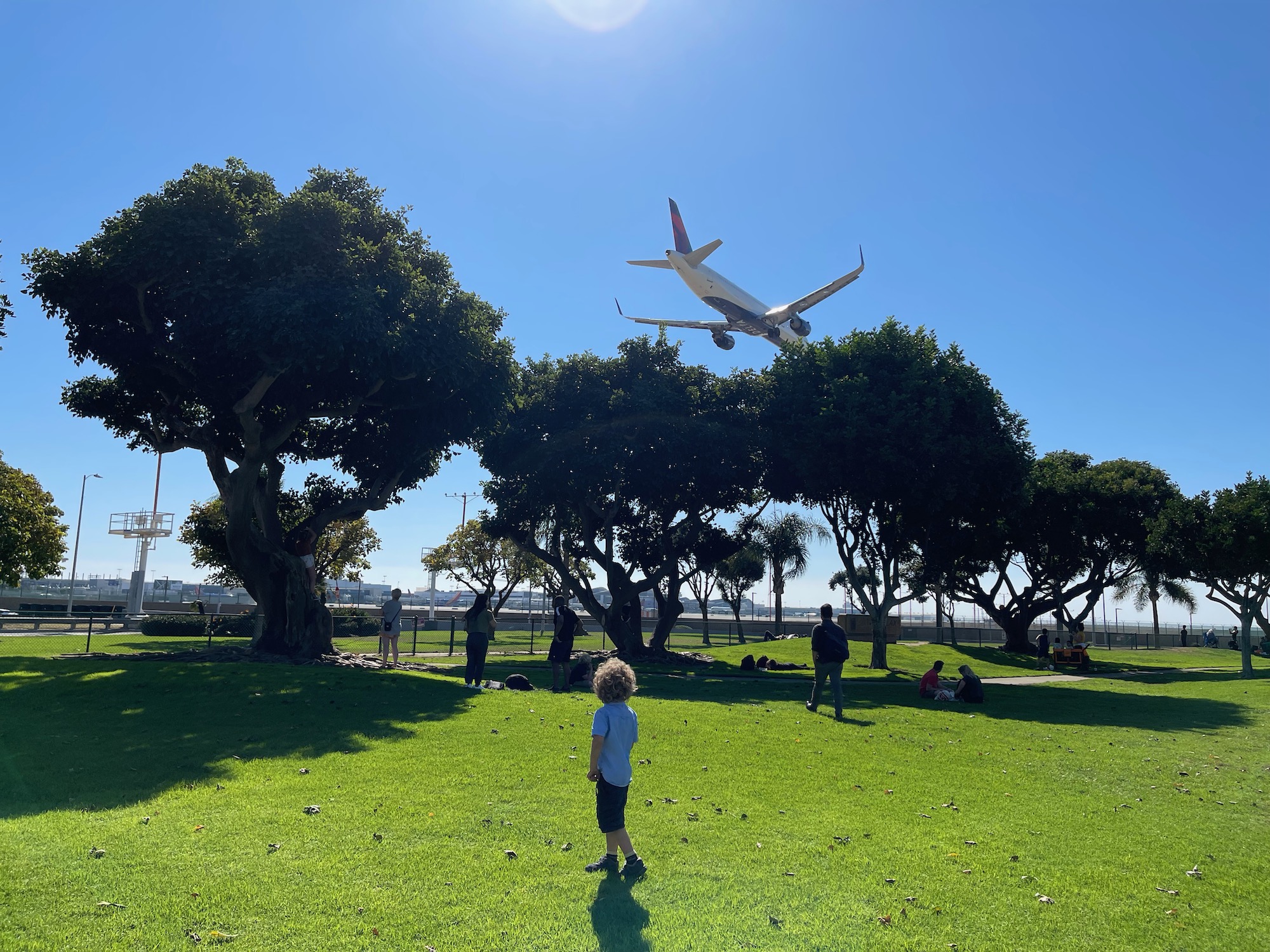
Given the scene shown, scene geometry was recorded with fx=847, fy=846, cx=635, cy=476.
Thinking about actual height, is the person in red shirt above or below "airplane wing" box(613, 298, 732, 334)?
below

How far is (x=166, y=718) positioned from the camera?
11.7 meters

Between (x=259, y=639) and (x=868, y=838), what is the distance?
695 inches

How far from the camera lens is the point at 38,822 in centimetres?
661

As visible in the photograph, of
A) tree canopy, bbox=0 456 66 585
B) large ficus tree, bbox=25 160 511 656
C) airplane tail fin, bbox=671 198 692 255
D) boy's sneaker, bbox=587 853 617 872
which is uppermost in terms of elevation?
airplane tail fin, bbox=671 198 692 255

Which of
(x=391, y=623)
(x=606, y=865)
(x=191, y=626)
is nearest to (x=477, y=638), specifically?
(x=391, y=623)

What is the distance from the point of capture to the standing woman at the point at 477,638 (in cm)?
1672

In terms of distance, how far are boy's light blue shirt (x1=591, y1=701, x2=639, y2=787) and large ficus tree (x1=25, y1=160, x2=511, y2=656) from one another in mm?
14370

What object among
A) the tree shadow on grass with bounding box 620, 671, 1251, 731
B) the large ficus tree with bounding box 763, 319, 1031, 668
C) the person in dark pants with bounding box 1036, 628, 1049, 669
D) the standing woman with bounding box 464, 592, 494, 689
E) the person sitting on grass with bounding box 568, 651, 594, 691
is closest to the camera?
the standing woman with bounding box 464, 592, 494, 689

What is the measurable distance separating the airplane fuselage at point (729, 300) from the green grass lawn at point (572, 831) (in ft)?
137

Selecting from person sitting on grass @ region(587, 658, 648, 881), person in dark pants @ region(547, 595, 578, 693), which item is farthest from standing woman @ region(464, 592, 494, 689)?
person sitting on grass @ region(587, 658, 648, 881)

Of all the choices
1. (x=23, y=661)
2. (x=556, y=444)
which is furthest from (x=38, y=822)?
(x=556, y=444)

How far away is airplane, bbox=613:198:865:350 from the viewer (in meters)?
52.8

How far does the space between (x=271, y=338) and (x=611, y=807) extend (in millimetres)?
15610

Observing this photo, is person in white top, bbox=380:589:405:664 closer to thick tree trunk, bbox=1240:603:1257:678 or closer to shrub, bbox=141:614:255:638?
shrub, bbox=141:614:255:638
